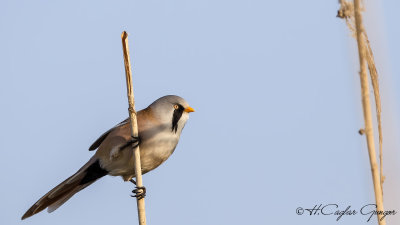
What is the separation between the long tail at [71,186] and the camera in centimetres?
448

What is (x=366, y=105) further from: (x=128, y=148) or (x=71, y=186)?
(x=71, y=186)

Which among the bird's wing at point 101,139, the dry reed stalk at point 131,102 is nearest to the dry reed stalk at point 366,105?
the dry reed stalk at point 131,102

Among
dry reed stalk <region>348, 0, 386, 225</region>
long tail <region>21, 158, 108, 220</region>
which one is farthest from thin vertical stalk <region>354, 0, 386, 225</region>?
long tail <region>21, 158, 108, 220</region>

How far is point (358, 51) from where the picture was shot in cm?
207

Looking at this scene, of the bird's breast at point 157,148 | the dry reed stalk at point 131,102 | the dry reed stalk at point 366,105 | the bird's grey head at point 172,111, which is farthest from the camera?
the bird's grey head at point 172,111

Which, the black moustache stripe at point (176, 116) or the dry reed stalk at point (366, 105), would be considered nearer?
the dry reed stalk at point (366, 105)

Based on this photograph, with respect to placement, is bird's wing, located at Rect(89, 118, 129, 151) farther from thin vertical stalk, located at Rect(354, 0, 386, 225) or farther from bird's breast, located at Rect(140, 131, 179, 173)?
thin vertical stalk, located at Rect(354, 0, 386, 225)

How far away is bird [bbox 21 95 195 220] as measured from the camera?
4.39 m

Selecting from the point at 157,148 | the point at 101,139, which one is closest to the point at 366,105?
the point at 157,148

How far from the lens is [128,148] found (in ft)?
14.3

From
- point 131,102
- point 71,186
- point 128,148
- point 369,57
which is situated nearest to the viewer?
point 369,57

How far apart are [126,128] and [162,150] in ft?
1.12

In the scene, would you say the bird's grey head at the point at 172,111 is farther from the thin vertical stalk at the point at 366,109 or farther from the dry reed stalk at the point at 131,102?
the thin vertical stalk at the point at 366,109

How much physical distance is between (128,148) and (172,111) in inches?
20.8
